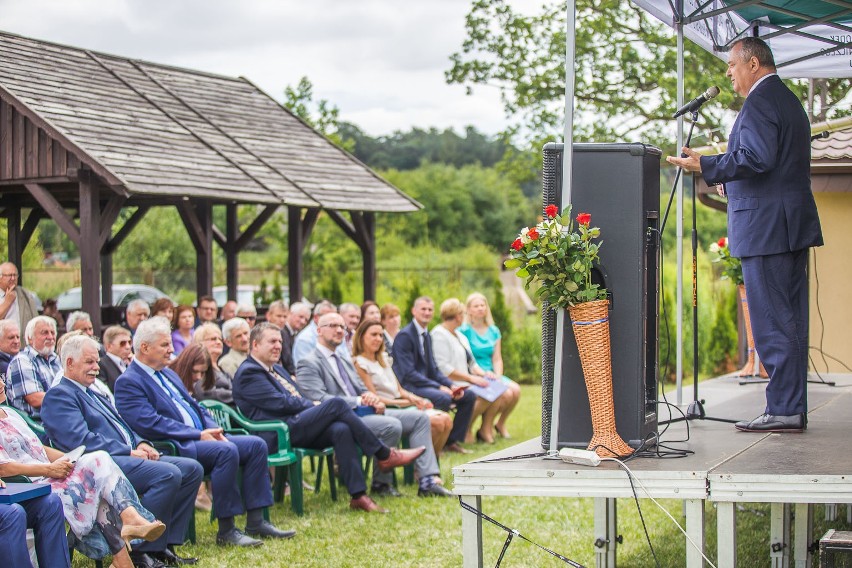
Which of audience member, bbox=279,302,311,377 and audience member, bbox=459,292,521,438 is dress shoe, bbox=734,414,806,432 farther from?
audience member, bbox=459,292,521,438

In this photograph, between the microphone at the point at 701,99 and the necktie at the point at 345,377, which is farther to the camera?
the necktie at the point at 345,377

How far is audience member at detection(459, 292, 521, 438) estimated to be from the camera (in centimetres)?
1261

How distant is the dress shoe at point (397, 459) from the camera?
28.6 ft

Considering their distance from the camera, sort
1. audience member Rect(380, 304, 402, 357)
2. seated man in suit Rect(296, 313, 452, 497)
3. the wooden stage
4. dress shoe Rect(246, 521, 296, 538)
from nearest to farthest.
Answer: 1. the wooden stage
2. dress shoe Rect(246, 521, 296, 538)
3. seated man in suit Rect(296, 313, 452, 497)
4. audience member Rect(380, 304, 402, 357)

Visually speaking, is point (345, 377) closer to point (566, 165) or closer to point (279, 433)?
point (279, 433)

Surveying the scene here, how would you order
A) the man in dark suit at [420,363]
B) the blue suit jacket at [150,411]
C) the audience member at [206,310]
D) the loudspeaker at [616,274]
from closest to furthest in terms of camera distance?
the loudspeaker at [616,274]
the blue suit jacket at [150,411]
the man in dark suit at [420,363]
the audience member at [206,310]

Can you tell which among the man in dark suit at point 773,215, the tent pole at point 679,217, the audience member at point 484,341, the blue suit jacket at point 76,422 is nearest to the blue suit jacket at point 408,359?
the audience member at point 484,341

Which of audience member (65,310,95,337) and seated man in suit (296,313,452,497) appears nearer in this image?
seated man in suit (296,313,452,497)

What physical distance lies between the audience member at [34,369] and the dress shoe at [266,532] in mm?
1590

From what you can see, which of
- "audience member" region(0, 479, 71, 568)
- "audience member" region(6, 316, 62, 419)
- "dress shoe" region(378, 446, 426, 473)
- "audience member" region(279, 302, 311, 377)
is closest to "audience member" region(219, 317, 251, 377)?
"dress shoe" region(378, 446, 426, 473)

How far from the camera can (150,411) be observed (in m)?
7.14

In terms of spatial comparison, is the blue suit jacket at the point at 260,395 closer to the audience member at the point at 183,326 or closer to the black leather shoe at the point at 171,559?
the black leather shoe at the point at 171,559

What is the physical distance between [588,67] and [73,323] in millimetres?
12388

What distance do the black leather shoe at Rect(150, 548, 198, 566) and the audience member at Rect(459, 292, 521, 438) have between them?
6.18 meters
